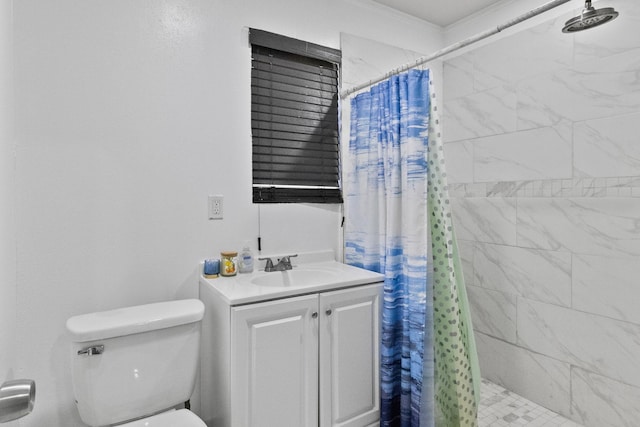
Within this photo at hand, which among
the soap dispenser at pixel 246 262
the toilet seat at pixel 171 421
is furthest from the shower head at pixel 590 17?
the toilet seat at pixel 171 421

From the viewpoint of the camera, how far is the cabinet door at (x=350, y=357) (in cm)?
176

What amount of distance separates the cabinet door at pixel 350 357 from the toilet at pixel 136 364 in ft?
2.00

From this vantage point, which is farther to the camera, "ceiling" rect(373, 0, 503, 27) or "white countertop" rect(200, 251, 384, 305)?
"ceiling" rect(373, 0, 503, 27)

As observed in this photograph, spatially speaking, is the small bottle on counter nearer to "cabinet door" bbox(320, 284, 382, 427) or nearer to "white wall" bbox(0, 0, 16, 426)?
"cabinet door" bbox(320, 284, 382, 427)

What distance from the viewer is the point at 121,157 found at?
5.65 feet

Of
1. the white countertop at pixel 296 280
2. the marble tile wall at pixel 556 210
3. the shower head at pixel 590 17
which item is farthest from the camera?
the marble tile wall at pixel 556 210

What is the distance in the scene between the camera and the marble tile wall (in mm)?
1892

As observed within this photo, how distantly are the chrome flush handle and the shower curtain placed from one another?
1.32m

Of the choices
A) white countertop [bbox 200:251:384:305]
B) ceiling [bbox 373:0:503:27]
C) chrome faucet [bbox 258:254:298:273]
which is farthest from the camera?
ceiling [bbox 373:0:503:27]

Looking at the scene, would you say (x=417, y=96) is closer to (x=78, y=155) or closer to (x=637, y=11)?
(x=637, y=11)

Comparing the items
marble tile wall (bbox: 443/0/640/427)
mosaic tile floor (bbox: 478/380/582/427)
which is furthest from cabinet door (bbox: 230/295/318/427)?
marble tile wall (bbox: 443/0/640/427)

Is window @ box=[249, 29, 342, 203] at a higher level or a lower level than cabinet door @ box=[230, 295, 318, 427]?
higher

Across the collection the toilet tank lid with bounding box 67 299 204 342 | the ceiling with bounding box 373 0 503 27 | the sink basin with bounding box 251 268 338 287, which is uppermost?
the ceiling with bounding box 373 0 503 27

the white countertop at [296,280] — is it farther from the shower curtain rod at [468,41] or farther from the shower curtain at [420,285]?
the shower curtain rod at [468,41]
